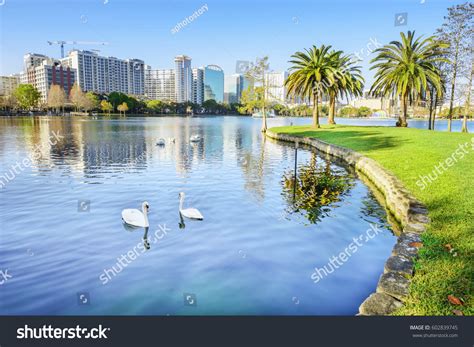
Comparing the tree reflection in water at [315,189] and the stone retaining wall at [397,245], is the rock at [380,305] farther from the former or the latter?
the tree reflection in water at [315,189]

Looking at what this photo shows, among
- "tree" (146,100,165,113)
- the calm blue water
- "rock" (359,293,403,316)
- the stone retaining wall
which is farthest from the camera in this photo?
"tree" (146,100,165,113)

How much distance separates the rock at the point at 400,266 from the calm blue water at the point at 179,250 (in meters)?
0.73

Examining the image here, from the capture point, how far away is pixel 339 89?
52125 millimetres

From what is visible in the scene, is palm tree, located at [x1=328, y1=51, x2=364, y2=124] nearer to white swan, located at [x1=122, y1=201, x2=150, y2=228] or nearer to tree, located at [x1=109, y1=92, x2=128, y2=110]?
white swan, located at [x1=122, y1=201, x2=150, y2=228]

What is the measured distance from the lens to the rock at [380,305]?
5.77m

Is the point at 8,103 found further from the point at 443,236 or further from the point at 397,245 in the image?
the point at 443,236

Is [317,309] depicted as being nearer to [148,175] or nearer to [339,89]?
[148,175]

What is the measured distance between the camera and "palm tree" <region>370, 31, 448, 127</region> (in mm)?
41812

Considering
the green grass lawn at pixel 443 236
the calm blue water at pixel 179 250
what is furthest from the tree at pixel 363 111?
the calm blue water at pixel 179 250

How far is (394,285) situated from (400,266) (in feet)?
2.79

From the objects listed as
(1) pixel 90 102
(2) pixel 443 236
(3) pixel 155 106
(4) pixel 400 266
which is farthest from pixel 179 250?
(3) pixel 155 106

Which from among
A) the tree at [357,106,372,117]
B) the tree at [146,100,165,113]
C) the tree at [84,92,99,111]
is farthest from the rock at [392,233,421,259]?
the tree at [357,106,372,117]

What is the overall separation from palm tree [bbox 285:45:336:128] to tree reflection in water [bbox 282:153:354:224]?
2719cm

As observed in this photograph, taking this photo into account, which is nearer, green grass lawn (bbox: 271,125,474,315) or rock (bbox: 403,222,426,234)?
green grass lawn (bbox: 271,125,474,315)
